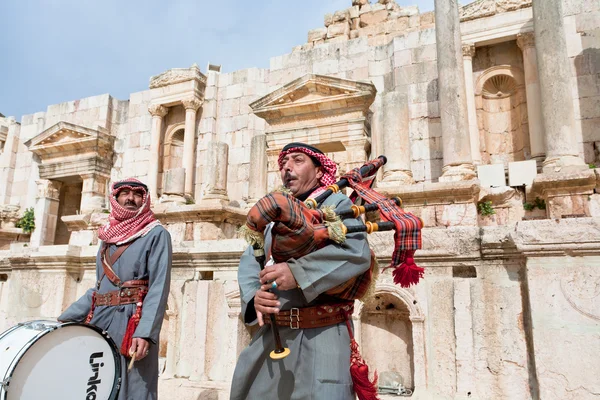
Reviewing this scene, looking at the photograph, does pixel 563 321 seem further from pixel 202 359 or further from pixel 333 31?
pixel 333 31

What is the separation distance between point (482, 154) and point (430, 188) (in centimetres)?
385

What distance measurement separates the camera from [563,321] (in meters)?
2.96

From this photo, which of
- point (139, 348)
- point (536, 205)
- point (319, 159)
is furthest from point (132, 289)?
point (536, 205)

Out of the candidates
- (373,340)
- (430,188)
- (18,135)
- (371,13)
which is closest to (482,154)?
(430,188)

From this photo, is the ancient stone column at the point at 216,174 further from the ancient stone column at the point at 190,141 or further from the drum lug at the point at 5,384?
the drum lug at the point at 5,384

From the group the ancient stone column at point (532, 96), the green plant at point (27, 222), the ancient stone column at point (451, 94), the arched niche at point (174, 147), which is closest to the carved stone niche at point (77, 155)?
the green plant at point (27, 222)

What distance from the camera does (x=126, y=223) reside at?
10.6ft

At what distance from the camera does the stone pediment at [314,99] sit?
11438mm

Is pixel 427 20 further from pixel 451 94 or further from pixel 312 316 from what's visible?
pixel 312 316

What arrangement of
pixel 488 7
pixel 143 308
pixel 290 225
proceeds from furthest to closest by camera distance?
pixel 488 7, pixel 143 308, pixel 290 225

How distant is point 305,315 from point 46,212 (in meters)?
18.2

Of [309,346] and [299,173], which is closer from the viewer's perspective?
[309,346]

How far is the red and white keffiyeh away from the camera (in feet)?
10.4

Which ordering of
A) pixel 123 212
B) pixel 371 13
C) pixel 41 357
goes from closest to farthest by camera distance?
pixel 41 357, pixel 123 212, pixel 371 13
